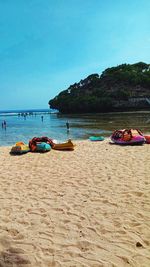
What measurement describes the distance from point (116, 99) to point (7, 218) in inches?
3685

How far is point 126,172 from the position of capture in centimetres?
1048

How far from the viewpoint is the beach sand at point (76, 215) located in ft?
15.9

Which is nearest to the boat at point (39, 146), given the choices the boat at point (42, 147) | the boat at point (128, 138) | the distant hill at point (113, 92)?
the boat at point (42, 147)

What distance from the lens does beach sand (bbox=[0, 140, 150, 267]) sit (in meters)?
4.84

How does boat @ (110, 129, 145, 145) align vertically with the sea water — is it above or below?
above

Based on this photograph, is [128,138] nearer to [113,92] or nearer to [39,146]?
[39,146]

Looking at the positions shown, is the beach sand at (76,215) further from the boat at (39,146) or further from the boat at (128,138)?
the boat at (128,138)

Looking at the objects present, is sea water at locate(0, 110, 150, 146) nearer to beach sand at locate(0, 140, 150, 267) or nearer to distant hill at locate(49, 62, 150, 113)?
beach sand at locate(0, 140, 150, 267)

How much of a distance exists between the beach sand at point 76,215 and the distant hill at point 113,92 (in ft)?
278

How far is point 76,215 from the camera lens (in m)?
6.50

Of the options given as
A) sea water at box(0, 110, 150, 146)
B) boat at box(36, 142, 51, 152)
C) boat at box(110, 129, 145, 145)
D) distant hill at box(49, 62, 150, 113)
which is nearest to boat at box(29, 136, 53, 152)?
boat at box(36, 142, 51, 152)

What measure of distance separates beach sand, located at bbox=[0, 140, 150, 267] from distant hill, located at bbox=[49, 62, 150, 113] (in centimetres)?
8478

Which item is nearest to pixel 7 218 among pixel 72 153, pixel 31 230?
pixel 31 230

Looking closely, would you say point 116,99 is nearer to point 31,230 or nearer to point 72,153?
point 72,153
